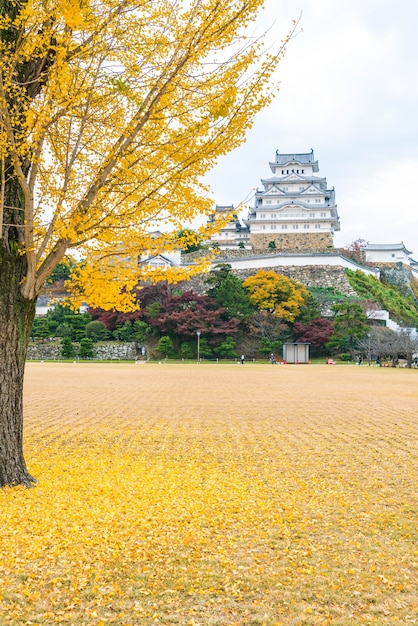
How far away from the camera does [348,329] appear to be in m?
46.7

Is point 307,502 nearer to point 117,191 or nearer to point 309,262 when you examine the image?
point 117,191

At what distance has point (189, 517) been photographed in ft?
16.4

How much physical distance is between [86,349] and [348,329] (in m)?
23.2

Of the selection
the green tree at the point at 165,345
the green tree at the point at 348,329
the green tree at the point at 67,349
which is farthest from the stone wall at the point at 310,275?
the green tree at the point at 67,349

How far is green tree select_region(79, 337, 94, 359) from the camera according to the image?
4741 centimetres

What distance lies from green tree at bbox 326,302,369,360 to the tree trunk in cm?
4245

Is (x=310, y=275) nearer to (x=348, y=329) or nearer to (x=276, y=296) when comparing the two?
(x=276, y=296)

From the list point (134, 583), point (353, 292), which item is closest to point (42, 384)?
point (134, 583)

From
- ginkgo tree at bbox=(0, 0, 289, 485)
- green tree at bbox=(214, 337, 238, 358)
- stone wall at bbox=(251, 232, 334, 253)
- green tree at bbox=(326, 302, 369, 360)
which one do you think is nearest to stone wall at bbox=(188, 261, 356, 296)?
stone wall at bbox=(251, 232, 334, 253)

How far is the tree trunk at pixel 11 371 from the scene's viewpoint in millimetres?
5863

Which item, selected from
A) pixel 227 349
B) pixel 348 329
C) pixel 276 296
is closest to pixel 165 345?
pixel 227 349

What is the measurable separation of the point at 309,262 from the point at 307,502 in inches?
2202

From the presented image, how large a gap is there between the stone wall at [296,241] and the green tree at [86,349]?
87.2ft

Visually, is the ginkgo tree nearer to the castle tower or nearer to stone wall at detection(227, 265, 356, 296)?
stone wall at detection(227, 265, 356, 296)
